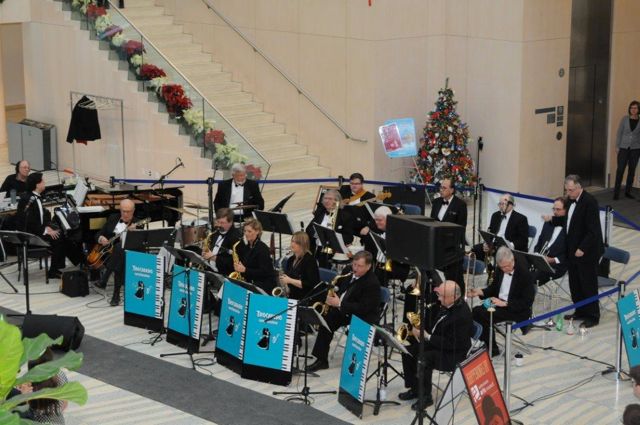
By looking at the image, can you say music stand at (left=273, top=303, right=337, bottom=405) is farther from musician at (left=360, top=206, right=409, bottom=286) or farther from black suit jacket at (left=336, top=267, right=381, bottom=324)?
musician at (left=360, top=206, right=409, bottom=286)

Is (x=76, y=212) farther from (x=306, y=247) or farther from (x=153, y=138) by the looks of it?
(x=153, y=138)

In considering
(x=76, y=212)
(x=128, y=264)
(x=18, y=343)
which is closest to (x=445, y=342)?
(x=128, y=264)

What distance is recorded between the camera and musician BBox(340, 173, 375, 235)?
13.1m

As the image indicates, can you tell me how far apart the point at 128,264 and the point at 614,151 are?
11.5m

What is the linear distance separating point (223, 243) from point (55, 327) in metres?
2.24

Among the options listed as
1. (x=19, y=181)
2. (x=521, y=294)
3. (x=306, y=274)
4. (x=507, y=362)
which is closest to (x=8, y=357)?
(x=507, y=362)

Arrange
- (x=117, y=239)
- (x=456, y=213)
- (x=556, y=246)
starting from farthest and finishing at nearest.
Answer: (x=117, y=239) < (x=456, y=213) < (x=556, y=246)

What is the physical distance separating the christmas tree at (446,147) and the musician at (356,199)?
361cm

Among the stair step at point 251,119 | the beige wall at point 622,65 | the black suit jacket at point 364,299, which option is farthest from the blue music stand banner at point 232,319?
the beige wall at point 622,65

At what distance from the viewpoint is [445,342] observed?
30.3 ft

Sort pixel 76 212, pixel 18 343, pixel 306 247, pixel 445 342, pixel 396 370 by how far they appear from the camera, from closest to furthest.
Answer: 1. pixel 18 343
2. pixel 445 342
3. pixel 396 370
4. pixel 306 247
5. pixel 76 212

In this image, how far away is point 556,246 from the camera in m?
12.2

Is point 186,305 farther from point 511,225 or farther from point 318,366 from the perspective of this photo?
point 511,225

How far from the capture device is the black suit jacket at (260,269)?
1109 centimetres
